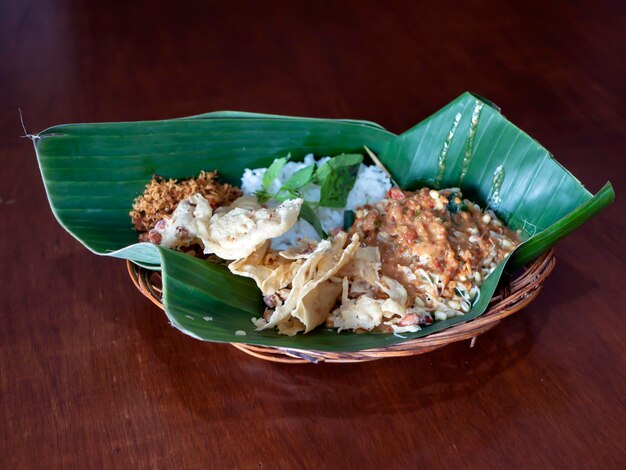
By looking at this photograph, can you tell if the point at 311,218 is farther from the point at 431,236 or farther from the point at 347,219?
the point at 431,236

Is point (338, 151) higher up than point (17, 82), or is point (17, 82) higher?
point (338, 151)

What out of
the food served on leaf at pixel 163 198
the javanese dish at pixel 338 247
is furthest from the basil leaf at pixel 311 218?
the food served on leaf at pixel 163 198

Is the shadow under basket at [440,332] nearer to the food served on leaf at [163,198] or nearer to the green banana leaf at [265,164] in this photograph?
the green banana leaf at [265,164]

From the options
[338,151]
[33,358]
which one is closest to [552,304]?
[338,151]

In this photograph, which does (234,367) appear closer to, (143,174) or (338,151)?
(143,174)

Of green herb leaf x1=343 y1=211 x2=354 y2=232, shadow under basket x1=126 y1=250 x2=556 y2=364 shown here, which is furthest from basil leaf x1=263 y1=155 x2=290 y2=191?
shadow under basket x1=126 y1=250 x2=556 y2=364

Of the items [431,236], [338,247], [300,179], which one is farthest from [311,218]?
[431,236]

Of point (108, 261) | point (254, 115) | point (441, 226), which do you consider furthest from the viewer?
point (254, 115)
